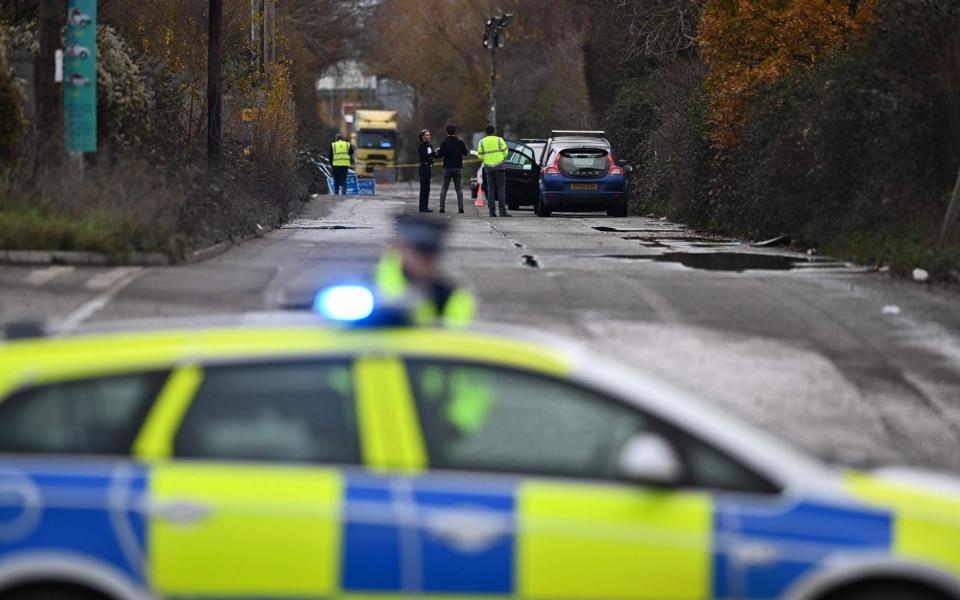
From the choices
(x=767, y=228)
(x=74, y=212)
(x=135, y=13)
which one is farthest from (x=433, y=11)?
(x=74, y=212)

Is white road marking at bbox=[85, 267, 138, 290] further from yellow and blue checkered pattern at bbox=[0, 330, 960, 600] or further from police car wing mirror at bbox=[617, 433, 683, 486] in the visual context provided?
police car wing mirror at bbox=[617, 433, 683, 486]

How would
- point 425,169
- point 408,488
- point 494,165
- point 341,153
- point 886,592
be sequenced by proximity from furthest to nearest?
point 341,153 < point 425,169 < point 494,165 < point 886,592 < point 408,488

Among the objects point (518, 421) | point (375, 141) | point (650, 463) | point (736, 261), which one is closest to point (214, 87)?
point (736, 261)

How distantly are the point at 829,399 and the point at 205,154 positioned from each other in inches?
701

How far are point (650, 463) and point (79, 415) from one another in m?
1.76

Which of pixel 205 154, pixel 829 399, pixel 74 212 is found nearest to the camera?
pixel 829 399

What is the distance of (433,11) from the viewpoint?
8462 cm

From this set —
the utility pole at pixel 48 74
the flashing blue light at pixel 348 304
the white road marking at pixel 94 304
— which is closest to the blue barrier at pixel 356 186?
the utility pole at pixel 48 74

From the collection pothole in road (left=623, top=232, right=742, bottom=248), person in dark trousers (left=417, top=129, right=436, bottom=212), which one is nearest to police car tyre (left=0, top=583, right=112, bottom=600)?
pothole in road (left=623, top=232, right=742, bottom=248)

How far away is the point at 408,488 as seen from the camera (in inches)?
198

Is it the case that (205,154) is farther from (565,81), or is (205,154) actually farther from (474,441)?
(565,81)

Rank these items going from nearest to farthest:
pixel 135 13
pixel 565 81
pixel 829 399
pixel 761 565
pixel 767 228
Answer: pixel 761 565 < pixel 829 399 < pixel 767 228 < pixel 135 13 < pixel 565 81

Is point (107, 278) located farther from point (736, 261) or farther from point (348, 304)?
point (348, 304)

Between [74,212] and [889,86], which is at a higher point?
[889,86]
